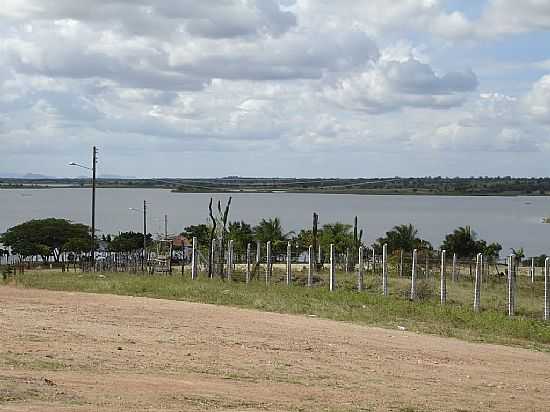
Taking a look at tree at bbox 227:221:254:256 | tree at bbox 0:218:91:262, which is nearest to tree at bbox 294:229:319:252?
tree at bbox 227:221:254:256

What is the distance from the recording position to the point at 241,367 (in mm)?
13070

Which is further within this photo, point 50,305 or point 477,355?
point 50,305

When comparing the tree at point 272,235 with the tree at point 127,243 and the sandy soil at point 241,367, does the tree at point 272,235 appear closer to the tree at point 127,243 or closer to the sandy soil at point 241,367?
the tree at point 127,243

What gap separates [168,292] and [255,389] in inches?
608

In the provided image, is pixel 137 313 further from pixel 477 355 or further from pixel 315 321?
pixel 477 355

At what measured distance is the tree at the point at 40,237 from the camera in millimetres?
82000

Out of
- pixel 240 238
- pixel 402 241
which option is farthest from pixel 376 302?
pixel 402 241

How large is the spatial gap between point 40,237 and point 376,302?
208 feet

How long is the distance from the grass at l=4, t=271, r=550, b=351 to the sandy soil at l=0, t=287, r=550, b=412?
1.48 m

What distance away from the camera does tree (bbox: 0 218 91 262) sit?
82.0 meters

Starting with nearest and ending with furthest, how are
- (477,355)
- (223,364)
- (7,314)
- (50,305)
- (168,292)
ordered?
1. (223,364)
2. (477,355)
3. (7,314)
4. (50,305)
5. (168,292)

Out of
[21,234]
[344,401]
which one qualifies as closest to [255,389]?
[344,401]

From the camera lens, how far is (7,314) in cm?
1848

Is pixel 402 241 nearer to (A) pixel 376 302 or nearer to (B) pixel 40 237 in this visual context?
(A) pixel 376 302
